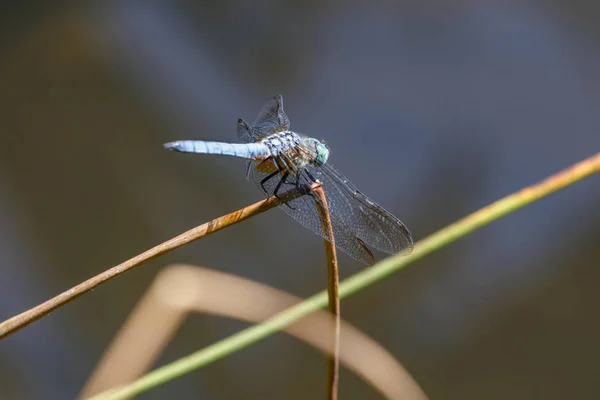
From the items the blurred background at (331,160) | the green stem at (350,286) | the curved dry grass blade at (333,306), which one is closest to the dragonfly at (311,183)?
the green stem at (350,286)

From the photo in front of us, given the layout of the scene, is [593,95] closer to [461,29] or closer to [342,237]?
[461,29]

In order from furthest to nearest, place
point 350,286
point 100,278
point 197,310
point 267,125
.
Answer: point 267,125
point 197,310
point 350,286
point 100,278

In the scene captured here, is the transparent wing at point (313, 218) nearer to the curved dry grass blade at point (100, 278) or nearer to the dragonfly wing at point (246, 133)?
the dragonfly wing at point (246, 133)

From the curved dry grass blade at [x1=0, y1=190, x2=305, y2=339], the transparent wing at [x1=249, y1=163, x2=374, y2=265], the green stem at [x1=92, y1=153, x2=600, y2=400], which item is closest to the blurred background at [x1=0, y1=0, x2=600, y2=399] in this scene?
the transparent wing at [x1=249, y1=163, x2=374, y2=265]

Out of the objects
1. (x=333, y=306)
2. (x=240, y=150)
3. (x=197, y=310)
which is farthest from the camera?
(x=240, y=150)

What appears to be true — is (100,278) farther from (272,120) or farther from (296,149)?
(272,120)

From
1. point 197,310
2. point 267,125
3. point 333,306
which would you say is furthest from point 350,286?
point 267,125

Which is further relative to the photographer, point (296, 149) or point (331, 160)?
point (331, 160)
